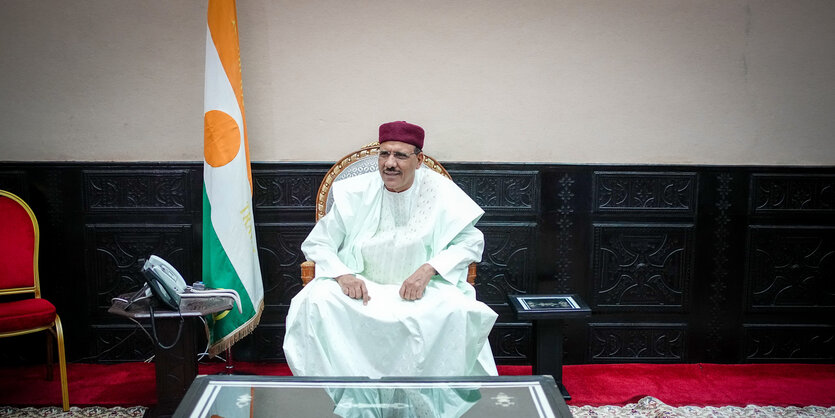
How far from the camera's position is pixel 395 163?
2604 millimetres

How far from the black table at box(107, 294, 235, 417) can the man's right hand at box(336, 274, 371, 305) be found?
56 cm

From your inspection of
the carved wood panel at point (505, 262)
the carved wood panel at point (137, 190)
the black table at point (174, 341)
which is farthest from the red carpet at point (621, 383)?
the carved wood panel at point (137, 190)

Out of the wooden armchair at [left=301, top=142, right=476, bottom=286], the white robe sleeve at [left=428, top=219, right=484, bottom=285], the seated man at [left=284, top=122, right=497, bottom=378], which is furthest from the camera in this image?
the wooden armchair at [left=301, top=142, right=476, bottom=286]

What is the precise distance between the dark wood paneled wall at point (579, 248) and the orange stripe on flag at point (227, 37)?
0.57m

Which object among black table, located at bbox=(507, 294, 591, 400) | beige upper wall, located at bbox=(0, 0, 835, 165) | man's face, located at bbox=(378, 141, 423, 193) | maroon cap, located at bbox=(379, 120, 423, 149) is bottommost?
black table, located at bbox=(507, 294, 591, 400)

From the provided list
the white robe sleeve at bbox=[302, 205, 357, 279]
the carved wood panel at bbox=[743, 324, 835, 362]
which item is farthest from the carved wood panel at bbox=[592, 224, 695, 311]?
the white robe sleeve at bbox=[302, 205, 357, 279]

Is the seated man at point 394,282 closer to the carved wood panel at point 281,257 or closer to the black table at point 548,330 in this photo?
the black table at point 548,330

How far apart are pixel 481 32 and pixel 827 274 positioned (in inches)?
102

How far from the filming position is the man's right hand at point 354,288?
2445 millimetres

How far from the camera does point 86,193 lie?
322 centimetres

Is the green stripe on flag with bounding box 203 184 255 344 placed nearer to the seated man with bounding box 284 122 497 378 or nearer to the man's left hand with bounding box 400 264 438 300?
the seated man with bounding box 284 122 497 378

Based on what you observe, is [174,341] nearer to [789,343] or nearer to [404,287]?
[404,287]

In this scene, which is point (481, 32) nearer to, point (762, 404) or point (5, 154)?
point (762, 404)

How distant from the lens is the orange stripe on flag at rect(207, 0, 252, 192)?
2828mm
